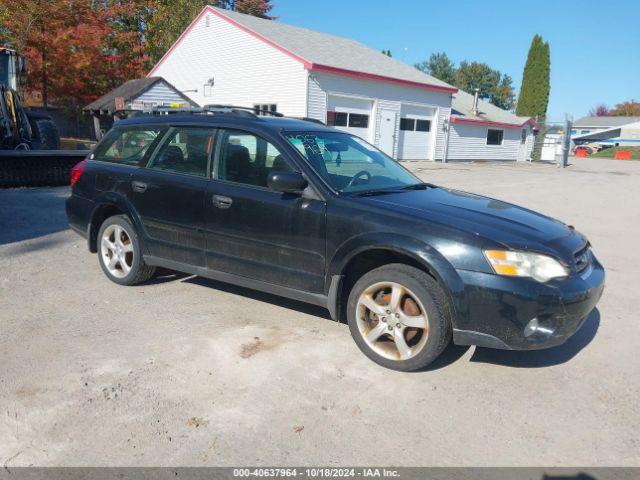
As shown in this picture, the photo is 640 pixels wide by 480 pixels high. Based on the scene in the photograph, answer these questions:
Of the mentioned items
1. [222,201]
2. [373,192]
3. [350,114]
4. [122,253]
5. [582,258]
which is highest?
[350,114]

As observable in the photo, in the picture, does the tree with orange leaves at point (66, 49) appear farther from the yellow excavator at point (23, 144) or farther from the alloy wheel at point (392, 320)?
the alloy wheel at point (392, 320)

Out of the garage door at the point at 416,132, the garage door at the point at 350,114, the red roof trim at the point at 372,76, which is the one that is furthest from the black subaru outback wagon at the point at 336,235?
the garage door at the point at 416,132

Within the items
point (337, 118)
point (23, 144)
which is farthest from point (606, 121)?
point (23, 144)

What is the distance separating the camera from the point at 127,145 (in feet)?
17.7

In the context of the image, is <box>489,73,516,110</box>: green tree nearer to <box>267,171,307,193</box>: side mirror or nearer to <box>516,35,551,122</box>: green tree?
<box>516,35,551,122</box>: green tree

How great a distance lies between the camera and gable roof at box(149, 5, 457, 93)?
72.0 feet

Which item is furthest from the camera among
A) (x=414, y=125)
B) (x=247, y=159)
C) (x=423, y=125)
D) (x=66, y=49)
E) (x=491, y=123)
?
(x=491, y=123)

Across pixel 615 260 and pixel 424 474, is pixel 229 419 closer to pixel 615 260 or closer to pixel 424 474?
pixel 424 474

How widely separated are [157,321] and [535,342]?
2.87 m

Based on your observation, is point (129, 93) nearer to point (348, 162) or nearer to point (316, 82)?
point (316, 82)

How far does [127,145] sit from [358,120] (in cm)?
1933

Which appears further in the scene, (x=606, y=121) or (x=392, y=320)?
(x=606, y=121)

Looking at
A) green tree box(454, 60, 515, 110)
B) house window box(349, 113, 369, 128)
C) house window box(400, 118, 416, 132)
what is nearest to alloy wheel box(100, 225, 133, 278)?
house window box(349, 113, 369, 128)

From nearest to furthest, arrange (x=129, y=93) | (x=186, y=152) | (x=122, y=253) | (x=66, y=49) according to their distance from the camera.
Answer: (x=186, y=152) → (x=122, y=253) → (x=129, y=93) → (x=66, y=49)
